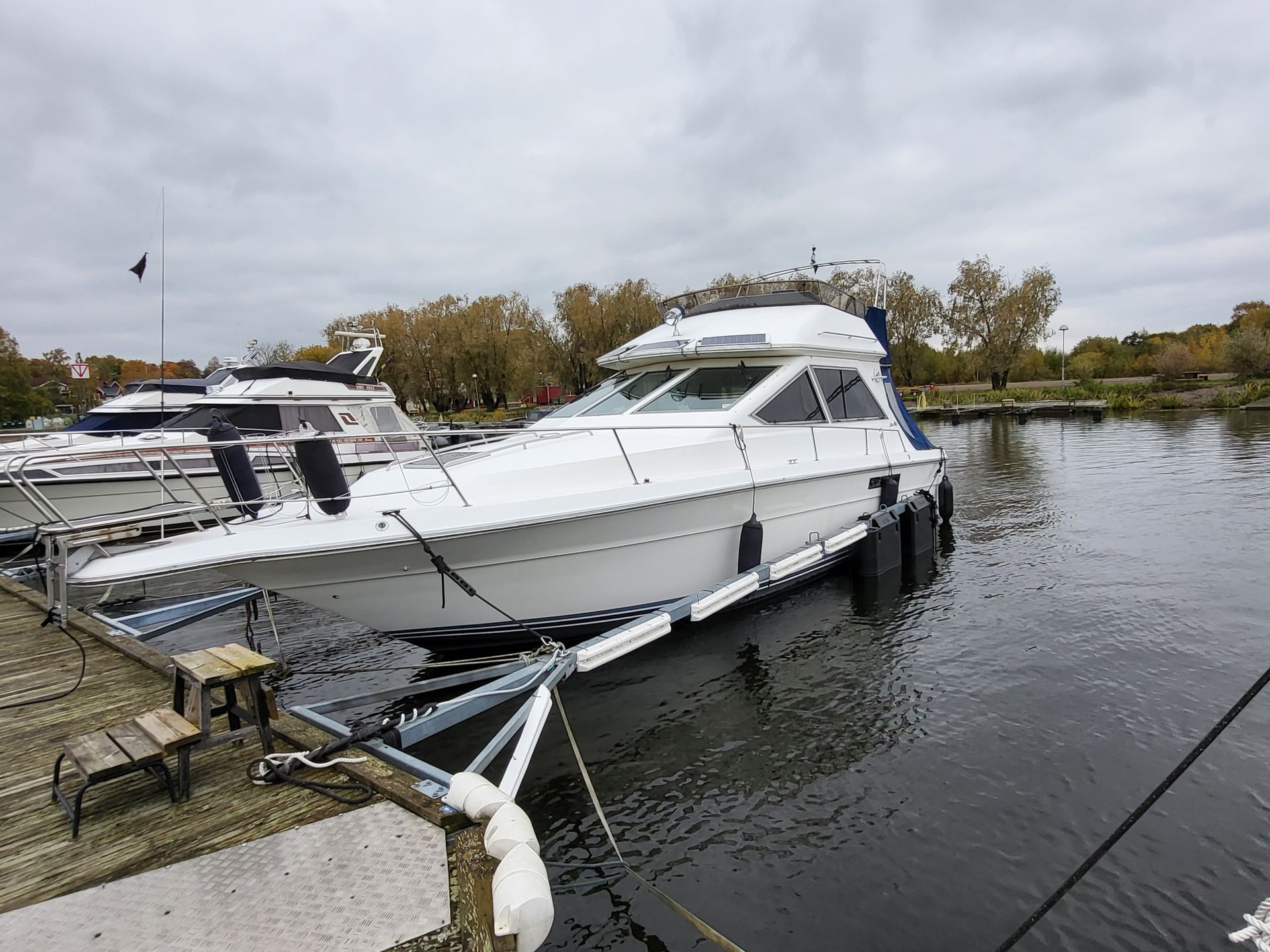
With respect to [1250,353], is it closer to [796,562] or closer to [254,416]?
[796,562]

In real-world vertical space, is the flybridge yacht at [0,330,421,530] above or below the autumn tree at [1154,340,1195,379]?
below

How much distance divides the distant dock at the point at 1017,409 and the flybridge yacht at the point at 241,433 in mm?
27025

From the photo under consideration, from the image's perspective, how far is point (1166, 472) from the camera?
14836mm

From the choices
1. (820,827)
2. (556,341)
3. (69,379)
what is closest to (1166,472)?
(820,827)

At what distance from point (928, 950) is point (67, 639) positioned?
6.55 m

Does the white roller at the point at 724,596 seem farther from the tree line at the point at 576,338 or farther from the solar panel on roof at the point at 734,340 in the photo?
the tree line at the point at 576,338

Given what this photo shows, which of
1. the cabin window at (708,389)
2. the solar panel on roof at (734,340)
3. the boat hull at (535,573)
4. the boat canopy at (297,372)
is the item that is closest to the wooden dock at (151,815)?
the boat hull at (535,573)

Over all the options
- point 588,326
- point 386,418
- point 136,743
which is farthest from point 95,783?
point 588,326

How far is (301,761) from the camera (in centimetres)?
324

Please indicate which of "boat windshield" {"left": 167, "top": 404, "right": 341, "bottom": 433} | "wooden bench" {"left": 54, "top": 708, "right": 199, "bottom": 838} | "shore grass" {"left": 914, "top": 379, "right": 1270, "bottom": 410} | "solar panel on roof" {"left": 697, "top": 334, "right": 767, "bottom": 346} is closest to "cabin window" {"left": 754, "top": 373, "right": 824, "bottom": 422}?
"solar panel on roof" {"left": 697, "top": 334, "right": 767, "bottom": 346}

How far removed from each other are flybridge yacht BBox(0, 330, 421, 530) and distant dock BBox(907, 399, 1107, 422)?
2702 centimetres

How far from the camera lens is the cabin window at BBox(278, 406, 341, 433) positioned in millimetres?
13859

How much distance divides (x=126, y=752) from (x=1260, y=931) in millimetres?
4380

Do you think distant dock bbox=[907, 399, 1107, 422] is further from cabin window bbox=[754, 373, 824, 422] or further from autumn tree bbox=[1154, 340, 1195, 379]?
cabin window bbox=[754, 373, 824, 422]
